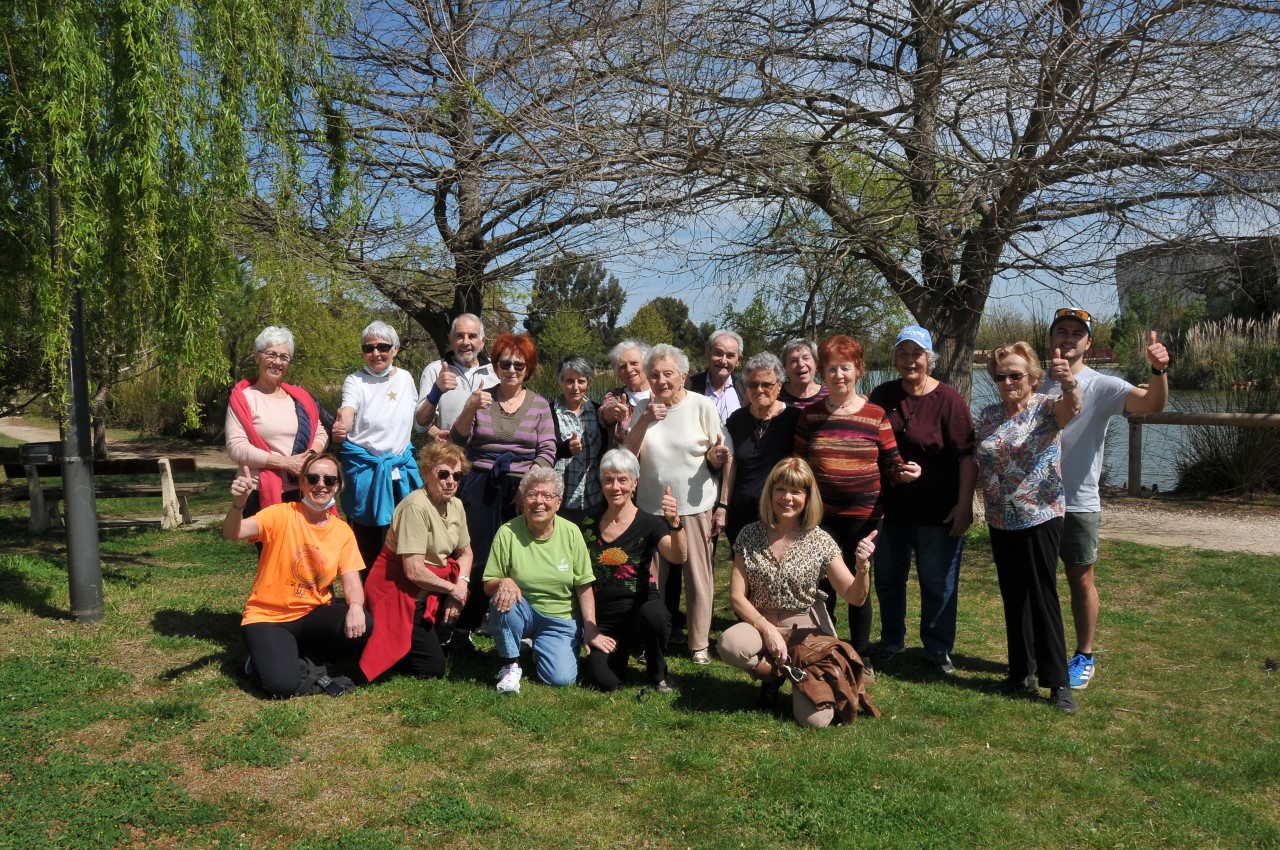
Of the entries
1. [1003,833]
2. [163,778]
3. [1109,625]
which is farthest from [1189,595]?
[163,778]

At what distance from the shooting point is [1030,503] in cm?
465

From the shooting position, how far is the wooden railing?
34.6 ft

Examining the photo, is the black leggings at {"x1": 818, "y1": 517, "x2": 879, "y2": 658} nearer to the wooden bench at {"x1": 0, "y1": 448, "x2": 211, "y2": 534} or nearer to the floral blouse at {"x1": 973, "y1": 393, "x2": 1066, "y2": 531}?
the floral blouse at {"x1": 973, "y1": 393, "x2": 1066, "y2": 531}

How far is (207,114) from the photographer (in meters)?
5.94

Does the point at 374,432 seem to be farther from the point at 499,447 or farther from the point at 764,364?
the point at 764,364

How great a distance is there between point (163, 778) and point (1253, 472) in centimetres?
1133

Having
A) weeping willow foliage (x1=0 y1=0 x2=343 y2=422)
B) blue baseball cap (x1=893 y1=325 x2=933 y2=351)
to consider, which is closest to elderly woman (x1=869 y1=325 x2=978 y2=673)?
blue baseball cap (x1=893 y1=325 x2=933 y2=351)

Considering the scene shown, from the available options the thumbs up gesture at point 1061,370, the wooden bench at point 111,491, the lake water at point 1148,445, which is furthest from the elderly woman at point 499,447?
the lake water at point 1148,445

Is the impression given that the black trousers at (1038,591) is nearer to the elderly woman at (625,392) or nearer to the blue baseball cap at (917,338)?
the blue baseball cap at (917,338)

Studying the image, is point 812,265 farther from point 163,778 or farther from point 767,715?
point 163,778

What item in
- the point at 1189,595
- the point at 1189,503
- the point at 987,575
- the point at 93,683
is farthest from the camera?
the point at 1189,503

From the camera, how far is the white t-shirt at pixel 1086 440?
15.5 ft

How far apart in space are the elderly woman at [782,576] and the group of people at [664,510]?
1cm

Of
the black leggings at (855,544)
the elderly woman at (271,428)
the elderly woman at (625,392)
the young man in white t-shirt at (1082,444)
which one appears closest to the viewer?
the young man in white t-shirt at (1082,444)
